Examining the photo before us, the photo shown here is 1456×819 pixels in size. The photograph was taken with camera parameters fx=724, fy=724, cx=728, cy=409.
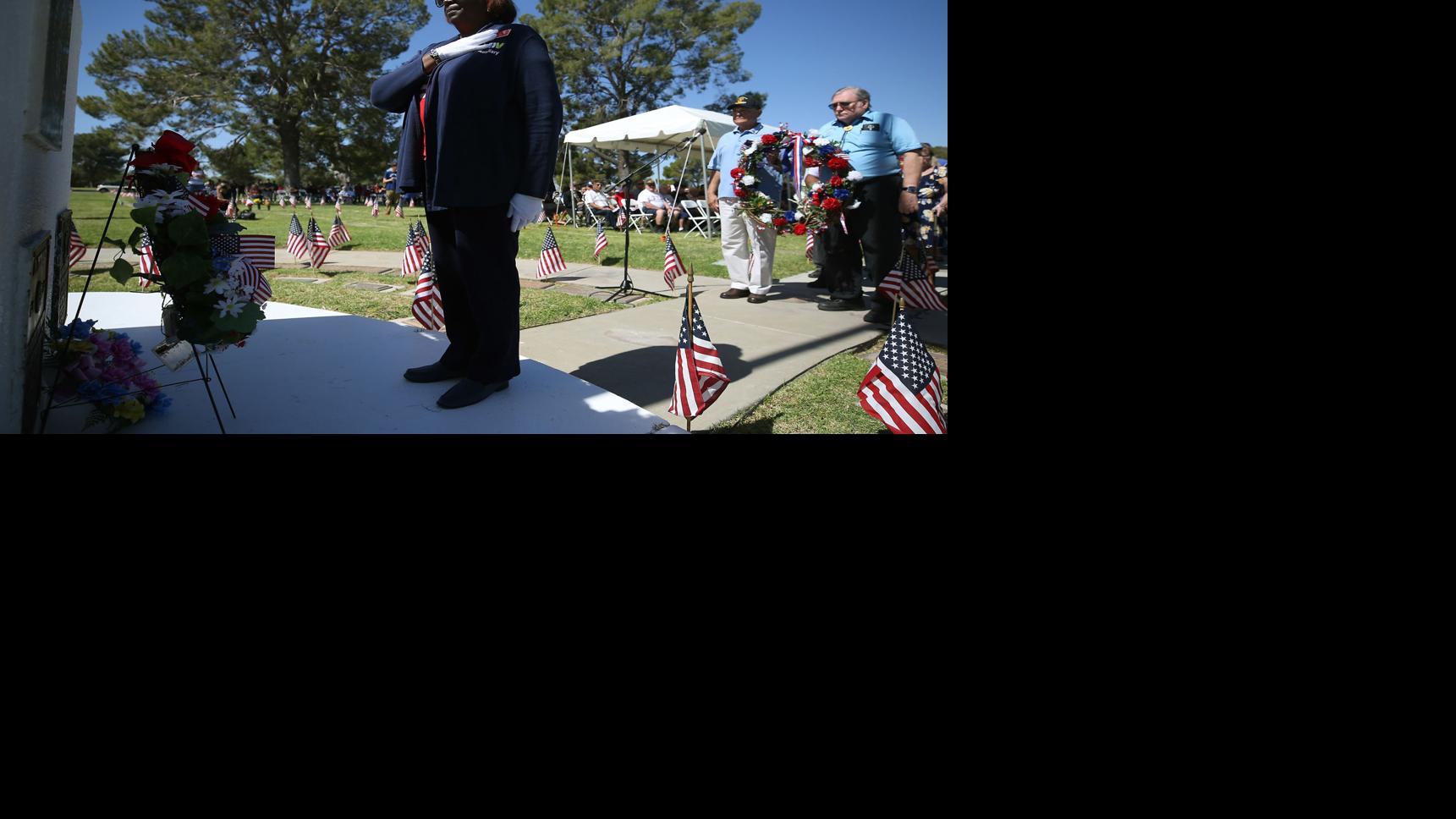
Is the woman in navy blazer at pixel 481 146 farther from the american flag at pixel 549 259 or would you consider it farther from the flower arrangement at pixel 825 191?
the american flag at pixel 549 259

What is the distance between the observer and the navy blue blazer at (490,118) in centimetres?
233

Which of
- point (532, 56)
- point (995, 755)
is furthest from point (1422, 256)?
point (532, 56)

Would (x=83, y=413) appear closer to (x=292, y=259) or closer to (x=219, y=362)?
(x=219, y=362)

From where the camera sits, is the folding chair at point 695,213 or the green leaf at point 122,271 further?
the folding chair at point 695,213

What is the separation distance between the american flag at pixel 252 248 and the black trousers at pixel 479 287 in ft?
2.02

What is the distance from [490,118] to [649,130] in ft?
9.49

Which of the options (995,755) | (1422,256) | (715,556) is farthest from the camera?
(1422,256)

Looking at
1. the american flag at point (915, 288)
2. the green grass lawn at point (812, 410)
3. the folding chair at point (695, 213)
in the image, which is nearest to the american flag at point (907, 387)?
the green grass lawn at point (812, 410)

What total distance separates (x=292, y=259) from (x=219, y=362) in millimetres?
4395

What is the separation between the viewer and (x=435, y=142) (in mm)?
2402

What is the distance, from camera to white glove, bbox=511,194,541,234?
8.05ft

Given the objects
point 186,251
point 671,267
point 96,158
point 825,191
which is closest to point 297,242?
point 671,267

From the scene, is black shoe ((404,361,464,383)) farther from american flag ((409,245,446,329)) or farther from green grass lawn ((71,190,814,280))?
green grass lawn ((71,190,814,280))

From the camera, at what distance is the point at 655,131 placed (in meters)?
5.16
